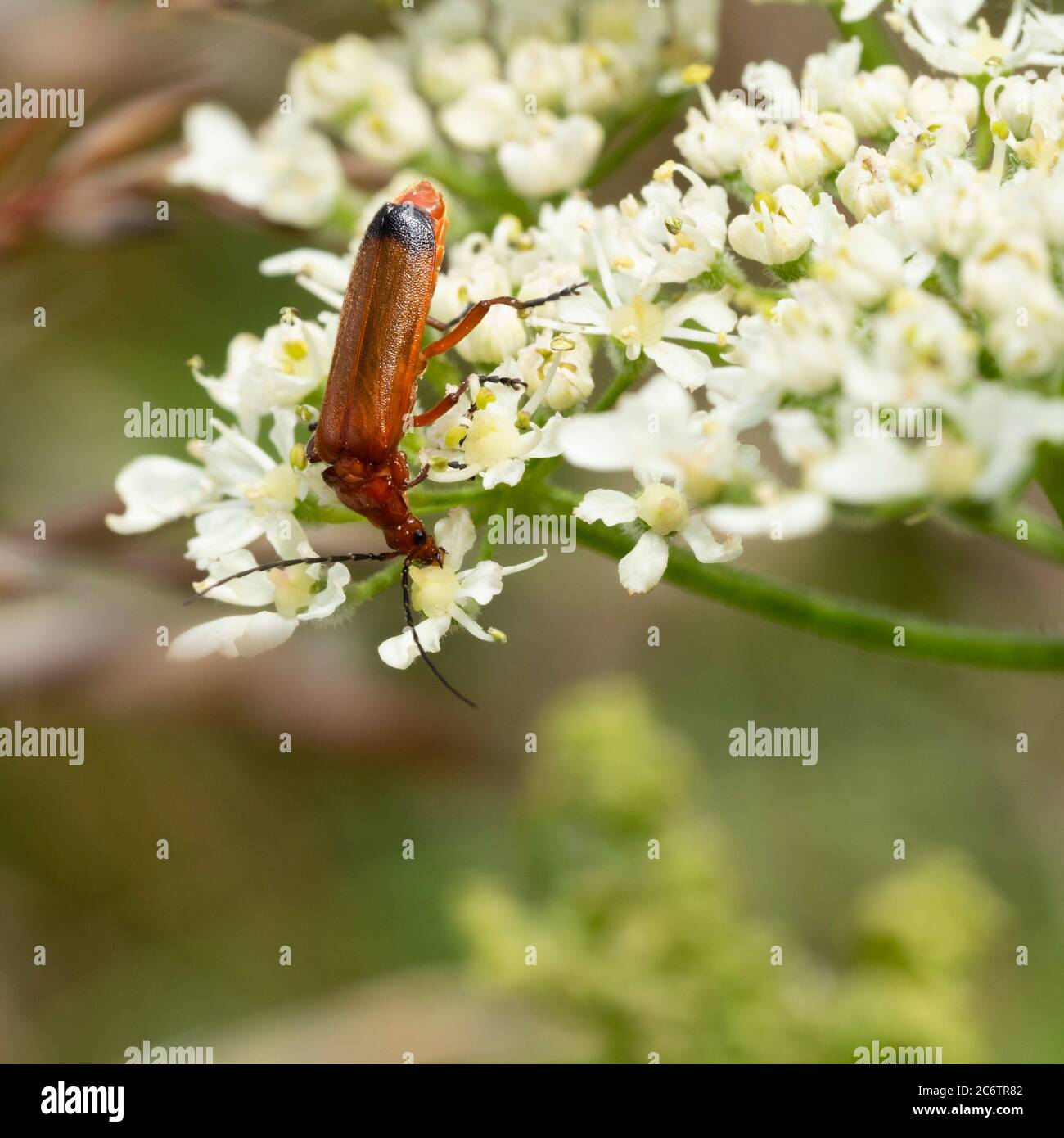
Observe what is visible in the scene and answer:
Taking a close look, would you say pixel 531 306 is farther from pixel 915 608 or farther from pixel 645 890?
pixel 915 608

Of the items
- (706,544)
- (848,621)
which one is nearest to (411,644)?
(706,544)

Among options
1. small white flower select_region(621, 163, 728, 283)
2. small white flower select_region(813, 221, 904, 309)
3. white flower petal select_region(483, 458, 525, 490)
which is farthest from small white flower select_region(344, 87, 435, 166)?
small white flower select_region(813, 221, 904, 309)

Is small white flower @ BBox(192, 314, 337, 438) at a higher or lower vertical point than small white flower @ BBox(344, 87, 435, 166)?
lower

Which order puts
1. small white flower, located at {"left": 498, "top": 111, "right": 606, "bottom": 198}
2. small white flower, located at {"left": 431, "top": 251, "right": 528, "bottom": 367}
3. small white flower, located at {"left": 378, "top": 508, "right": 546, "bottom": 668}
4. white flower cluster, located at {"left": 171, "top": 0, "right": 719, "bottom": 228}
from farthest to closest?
1. white flower cluster, located at {"left": 171, "top": 0, "right": 719, "bottom": 228}
2. small white flower, located at {"left": 498, "top": 111, "right": 606, "bottom": 198}
3. small white flower, located at {"left": 431, "top": 251, "right": 528, "bottom": 367}
4. small white flower, located at {"left": 378, "top": 508, "right": 546, "bottom": 668}

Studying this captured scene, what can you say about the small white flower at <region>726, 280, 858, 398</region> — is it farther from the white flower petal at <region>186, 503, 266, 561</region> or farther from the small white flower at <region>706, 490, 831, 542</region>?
the white flower petal at <region>186, 503, 266, 561</region>

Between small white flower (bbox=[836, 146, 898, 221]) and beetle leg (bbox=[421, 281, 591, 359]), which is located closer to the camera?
small white flower (bbox=[836, 146, 898, 221])

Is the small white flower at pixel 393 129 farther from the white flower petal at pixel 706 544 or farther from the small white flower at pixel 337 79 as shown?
the white flower petal at pixel 706 544

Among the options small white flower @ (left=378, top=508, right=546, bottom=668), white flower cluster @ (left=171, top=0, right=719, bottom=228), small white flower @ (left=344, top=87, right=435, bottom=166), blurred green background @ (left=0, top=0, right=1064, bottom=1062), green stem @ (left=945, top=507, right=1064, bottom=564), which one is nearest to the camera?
green stem @ (left=945, top=507, right=1064, bottom=564)

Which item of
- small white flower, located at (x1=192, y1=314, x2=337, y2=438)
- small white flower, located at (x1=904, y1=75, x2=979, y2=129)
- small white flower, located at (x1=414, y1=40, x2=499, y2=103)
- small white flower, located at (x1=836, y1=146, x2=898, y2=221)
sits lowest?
small white flower, located at (x1=192, y1=314, x2=337, y2=438)
